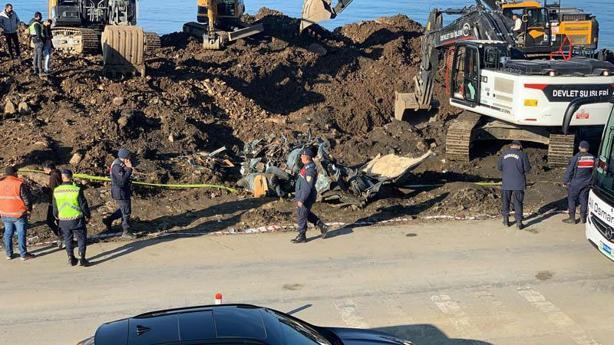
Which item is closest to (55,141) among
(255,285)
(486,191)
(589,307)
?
(255,285)

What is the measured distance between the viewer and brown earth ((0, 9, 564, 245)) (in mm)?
15414

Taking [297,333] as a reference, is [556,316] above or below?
below

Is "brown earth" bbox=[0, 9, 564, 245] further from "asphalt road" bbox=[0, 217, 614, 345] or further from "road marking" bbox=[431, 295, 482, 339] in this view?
"road marking" bbox=[431, 295, 482, 339]

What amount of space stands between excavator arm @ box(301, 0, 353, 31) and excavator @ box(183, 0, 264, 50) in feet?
6.05

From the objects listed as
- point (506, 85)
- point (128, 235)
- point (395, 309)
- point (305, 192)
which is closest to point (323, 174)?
point (305, 192)

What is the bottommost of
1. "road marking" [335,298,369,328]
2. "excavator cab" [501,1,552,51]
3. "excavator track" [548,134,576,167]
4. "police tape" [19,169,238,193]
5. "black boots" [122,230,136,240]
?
"road marking" [335,298,369,328]

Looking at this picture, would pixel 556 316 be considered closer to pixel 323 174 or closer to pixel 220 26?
pixel 323 174

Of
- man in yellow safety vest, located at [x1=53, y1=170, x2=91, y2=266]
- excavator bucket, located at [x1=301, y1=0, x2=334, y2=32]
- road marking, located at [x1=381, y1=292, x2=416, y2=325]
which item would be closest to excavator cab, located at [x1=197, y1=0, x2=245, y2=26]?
excavator bucket, located at [x1=301, y1=0, x2=334, y2=32]

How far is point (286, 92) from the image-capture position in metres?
26.6

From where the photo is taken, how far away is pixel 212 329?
23.2ft

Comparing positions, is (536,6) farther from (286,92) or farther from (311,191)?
(311,191)

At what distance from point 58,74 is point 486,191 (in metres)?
13.0

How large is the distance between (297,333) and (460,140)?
12.3m

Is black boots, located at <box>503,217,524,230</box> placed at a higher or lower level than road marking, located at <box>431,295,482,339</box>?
higher
